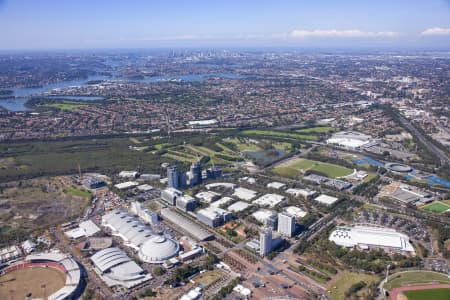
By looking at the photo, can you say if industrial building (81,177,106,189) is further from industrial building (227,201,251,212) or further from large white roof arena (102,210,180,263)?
industrial building (227,201,251,212)

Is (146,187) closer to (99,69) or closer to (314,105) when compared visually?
(314,105)

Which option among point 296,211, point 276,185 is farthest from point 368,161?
point 296,211

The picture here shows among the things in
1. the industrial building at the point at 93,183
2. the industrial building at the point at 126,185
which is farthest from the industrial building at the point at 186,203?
the industrial building at the point at 93,183

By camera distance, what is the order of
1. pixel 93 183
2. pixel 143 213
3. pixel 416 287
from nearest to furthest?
pixel 416 287
pixel 143 213
pixel 93 183

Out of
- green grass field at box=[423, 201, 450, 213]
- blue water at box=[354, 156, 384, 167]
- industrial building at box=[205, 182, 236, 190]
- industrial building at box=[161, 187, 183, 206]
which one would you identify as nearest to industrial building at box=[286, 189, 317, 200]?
industrial building at box=[205, 182, 236, 190]

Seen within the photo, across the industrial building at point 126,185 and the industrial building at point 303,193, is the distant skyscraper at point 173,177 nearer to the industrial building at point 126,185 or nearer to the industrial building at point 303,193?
the industrial building at point 126,185

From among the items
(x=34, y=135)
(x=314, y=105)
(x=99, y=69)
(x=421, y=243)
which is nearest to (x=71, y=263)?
(x=421, y=243)

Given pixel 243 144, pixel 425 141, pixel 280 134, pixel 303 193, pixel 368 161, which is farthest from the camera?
pixel 280 134

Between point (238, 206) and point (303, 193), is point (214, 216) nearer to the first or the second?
point (238, 206)
